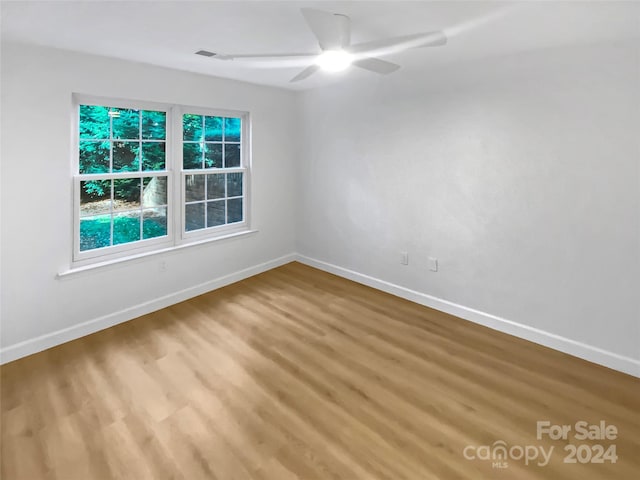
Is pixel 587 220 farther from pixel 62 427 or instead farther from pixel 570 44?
pixel 62 427

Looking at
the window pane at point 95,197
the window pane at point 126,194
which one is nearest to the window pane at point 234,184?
the window pane at point 126,194

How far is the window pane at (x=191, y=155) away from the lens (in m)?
3.87

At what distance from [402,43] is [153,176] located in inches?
104

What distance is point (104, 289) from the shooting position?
3248 millimetres

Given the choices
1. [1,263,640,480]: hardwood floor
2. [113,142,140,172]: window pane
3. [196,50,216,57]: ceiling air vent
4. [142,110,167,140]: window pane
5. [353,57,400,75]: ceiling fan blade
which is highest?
[196,50,216,57]: ceiling air vent

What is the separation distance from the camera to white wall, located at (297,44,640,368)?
2.57 meters

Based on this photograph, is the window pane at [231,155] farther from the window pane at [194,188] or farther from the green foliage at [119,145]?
the green foliage at [119,145]

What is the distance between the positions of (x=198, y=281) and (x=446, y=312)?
2706mm

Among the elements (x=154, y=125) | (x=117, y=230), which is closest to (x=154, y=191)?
(x=117, y=230)

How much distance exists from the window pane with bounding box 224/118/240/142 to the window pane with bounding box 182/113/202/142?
356mm

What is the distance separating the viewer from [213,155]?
416 centimetres

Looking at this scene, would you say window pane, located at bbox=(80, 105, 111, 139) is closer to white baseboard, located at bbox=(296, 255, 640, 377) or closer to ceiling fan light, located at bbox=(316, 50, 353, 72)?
ceiling fan light, located at bbox=(316, 50, 353, 72)

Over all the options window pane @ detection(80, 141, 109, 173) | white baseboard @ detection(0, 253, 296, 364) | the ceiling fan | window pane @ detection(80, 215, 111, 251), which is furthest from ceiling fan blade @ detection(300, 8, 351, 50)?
white baseboard @ detection(0, 253, 296, 364)

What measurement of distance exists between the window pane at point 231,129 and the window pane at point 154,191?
0.98 meters
